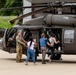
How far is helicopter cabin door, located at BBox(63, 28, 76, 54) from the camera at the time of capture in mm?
20031

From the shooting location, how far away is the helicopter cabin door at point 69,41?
20031 millimetres

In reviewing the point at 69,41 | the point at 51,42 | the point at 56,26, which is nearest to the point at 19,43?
the point at 51,42

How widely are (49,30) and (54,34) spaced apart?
0.32 meters

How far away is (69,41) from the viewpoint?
792 inches

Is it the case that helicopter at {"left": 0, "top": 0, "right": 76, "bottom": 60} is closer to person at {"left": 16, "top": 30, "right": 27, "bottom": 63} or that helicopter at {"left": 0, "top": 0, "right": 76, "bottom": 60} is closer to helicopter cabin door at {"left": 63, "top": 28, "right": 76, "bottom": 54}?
helicopter cabin door at {"left": 63, "top": 28, "right": 76, "bottom": 54}

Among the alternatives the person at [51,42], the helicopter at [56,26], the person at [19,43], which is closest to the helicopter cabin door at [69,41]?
the helicopter at [56,26]

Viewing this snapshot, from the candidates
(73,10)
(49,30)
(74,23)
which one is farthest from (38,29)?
(73,10)

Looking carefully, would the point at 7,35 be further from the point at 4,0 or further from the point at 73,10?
the point at 4,0

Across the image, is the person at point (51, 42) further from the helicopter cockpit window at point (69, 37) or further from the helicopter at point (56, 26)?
the helicopter cockpit window at point (69, 37)

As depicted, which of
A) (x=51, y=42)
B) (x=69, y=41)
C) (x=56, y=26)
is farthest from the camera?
(x=56, y=26)

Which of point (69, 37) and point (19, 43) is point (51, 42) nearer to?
point (69, 37)

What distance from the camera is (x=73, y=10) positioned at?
23.8 meters

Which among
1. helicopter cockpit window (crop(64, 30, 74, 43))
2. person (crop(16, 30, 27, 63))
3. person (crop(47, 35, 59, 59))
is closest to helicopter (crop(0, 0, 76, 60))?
helicopter cockpit window (crop(64, 30, 74, 43))

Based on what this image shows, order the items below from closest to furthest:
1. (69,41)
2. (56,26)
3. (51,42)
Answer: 1. (51,42)
2. (69,41)
3. (56,26)
